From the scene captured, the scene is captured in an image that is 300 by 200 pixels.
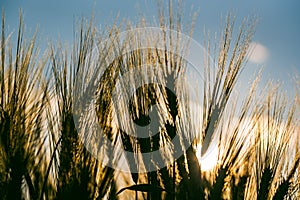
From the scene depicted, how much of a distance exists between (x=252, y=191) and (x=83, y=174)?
75cm

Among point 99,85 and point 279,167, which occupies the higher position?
point 99,85

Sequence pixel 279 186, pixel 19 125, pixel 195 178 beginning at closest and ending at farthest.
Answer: pixel 195 178 → pixel 19 125 → pixel 279 186

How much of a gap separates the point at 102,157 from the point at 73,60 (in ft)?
1.19

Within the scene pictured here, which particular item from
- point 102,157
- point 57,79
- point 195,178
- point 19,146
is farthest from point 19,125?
point 195,178

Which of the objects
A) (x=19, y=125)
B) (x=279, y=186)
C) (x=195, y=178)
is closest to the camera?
(x=195, y=178)

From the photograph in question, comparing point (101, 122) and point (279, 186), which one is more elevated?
point (101, 122)

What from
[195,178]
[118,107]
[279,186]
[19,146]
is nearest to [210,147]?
[195,178]

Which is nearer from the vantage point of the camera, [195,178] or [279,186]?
[195,178]

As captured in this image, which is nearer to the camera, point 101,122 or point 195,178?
point 195,178

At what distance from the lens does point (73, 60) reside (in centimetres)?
151

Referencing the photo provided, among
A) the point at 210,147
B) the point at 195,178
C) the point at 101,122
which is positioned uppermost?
the point at 101,122

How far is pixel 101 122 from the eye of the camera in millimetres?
1585

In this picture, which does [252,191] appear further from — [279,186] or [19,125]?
[19,125]

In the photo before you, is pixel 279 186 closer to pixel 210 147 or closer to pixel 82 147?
pixel 210 147
